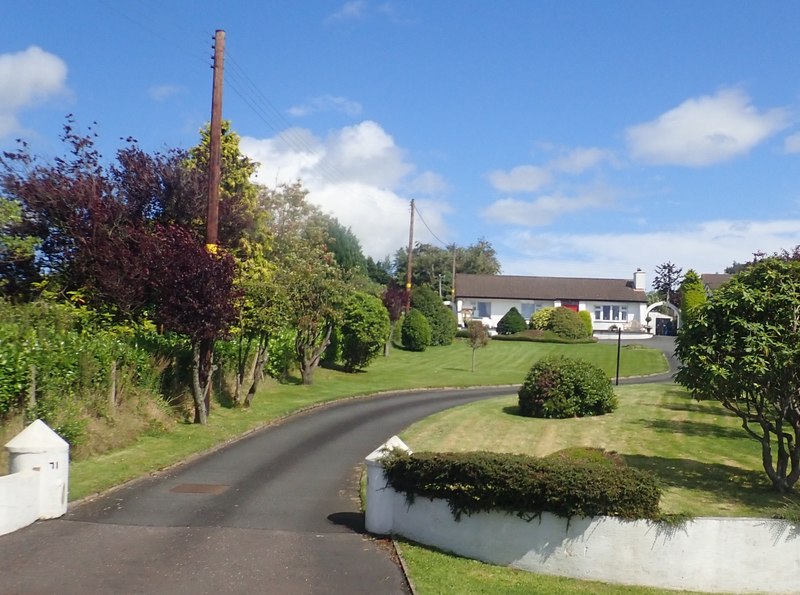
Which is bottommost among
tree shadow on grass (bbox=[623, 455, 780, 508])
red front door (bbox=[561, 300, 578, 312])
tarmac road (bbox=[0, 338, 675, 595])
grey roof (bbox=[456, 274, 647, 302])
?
tarmac road (bbox=[0, 338, 675, 595])

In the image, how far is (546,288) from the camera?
3054 inches

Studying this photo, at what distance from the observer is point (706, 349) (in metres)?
12.6

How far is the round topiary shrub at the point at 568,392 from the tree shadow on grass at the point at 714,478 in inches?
248

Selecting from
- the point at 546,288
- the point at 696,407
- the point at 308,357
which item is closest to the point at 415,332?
the point at 308,357

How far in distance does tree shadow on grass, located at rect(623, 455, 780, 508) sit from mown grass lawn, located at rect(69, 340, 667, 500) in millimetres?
10048

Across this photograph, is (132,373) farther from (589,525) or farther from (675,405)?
(675,405)

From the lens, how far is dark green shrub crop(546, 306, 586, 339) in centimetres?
Answer: 6116

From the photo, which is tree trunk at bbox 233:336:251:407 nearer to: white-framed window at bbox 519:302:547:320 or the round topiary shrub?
the round topiary shrub

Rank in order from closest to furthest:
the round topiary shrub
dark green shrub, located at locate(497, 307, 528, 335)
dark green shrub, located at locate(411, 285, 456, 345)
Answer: the round topiary shrub < dark green shrub, located at locate(411, 285, 456, 345) < dark green shrub, located at locate(497, 307, 528, 335)

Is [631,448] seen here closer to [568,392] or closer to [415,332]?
[568,392]

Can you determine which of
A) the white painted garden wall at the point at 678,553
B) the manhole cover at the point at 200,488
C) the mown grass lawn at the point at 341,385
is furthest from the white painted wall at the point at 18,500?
Result: the white painted garden wall at the point at 678,553

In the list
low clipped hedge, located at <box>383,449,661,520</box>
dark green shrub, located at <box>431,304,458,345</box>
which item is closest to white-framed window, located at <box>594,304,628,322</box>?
dark green shrub, located at <box>431,304,458,345</box>

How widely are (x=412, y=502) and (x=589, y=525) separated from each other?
2.51 m

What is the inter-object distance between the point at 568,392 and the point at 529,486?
558 inches
